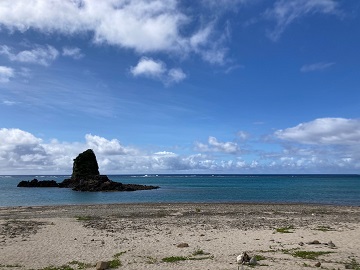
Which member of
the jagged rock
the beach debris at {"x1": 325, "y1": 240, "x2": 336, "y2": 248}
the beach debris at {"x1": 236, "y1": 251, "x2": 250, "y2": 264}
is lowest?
the beach debris at {"x1": 325, "y1": 240, "x2": 336, "y2": 248}

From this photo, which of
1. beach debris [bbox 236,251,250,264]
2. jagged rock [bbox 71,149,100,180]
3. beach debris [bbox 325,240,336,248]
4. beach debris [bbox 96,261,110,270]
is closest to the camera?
beach debris [bbox 96,261,110,270]

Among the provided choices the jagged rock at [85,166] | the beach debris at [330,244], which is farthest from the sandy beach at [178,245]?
the jagged rock at [85,166]

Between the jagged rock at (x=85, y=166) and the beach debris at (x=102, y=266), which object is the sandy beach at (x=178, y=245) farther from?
the jagged rock at (x=85, y=166)

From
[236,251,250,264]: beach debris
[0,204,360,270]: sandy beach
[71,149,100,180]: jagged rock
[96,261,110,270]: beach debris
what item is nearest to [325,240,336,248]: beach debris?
[0,204,360,270]: sandy beach

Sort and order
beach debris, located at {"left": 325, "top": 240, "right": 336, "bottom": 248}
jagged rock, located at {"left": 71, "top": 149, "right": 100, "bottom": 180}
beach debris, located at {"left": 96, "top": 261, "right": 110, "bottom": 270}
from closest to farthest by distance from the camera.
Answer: beach debris, located at {"left": 96, "top": 261, "right": 110, "bottom": 270}, beach debris, located at {"left": 325, "top": 240, "right": 336, "bottom": 248}, jagged rock, located at {"left": 71, "top": 149, "right": 100, "bottom": 180}

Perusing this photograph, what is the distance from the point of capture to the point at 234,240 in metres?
23.9

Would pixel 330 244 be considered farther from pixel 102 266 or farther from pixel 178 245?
pixel 102 266

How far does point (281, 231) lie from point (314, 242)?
16.3 feet

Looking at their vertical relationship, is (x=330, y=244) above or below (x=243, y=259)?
below

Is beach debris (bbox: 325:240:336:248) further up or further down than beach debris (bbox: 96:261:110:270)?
further down

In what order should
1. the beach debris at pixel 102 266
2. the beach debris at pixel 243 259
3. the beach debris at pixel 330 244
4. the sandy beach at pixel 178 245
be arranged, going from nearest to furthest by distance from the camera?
the beach debris at pixel 102 266 → the beach debris at pixel 243 259 → the sandy beach at pixel 178 245 → the beach debris at pixel 330 244

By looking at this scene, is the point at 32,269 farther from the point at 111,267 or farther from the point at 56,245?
the point at 56,245

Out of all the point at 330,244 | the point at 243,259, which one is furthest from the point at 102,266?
the point at 330,244

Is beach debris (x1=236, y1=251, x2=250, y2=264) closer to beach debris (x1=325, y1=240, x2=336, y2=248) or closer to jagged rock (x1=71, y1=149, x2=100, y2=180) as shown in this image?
beach debris (x1=325, y1=240, x2=336, y2=248)
